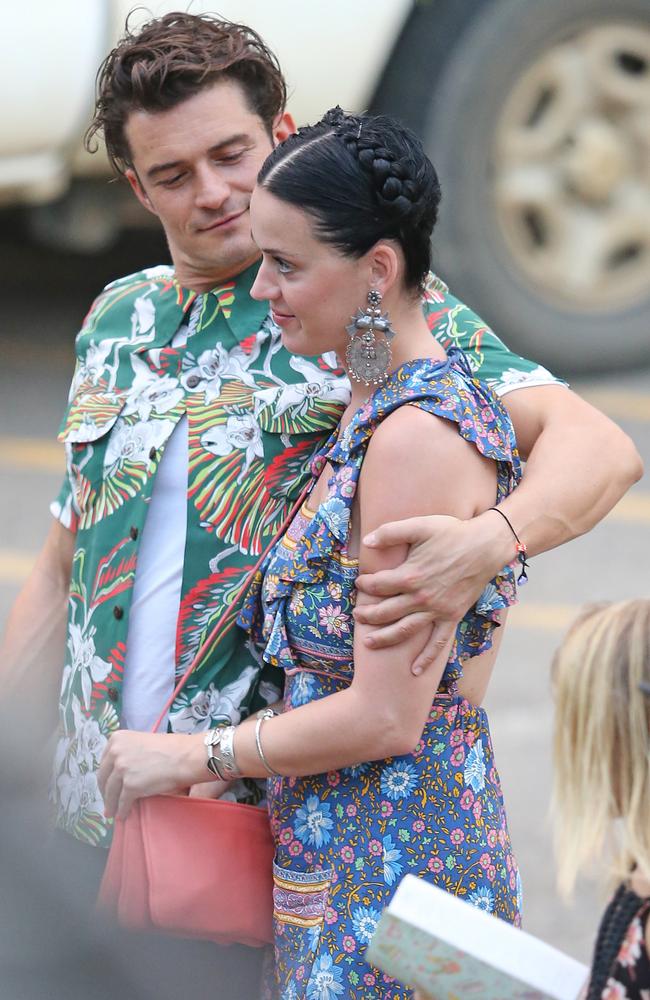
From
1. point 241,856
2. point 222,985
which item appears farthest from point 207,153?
point 222,985

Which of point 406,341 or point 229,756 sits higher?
point 406,341

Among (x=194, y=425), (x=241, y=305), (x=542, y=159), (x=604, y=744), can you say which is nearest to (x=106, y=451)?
(x=194, y=425)

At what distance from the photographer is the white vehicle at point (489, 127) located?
468 centimetres

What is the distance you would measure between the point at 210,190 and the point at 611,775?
101 centimetres

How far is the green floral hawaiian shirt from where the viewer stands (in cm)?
212

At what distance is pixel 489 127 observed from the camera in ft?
16.5

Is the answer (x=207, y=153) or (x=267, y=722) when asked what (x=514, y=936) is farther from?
(x=207, y=153)

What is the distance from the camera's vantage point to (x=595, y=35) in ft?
16.6

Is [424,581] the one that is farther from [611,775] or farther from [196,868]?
A: [196,868]

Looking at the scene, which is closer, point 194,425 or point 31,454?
point 194,425

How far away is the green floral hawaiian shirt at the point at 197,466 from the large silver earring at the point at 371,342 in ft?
0.72

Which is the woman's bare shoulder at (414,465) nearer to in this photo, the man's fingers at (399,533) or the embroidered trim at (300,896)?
the man's fingers at (399,533)

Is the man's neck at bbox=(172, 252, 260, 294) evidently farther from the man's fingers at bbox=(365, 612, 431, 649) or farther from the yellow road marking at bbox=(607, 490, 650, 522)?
the yellow road marking at bbox=(607, 490, 650, 522)

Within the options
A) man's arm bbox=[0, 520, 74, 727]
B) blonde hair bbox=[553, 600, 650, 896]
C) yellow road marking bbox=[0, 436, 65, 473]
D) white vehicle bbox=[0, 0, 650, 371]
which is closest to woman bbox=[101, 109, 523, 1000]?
blonde hair bbox=[553, 600, 650, 896]
